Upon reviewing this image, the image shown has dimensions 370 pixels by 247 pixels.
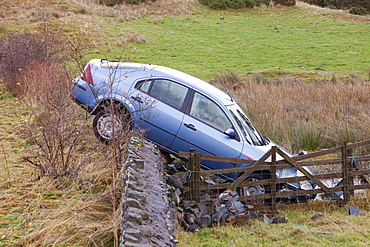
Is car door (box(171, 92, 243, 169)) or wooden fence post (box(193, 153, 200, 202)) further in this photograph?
car door (box(171, 92, 243, 169))

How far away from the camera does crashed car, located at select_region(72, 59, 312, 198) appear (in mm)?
8227

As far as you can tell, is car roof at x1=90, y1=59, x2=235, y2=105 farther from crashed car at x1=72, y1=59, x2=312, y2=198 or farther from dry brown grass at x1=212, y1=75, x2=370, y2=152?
dry brown grass at x1=212, y1=75, x2=370, y2=152

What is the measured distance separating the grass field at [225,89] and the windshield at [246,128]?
147 cm

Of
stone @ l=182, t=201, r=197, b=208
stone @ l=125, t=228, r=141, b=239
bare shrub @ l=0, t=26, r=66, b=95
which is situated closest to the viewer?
stone @ l=125, t=228, r=141, b=239

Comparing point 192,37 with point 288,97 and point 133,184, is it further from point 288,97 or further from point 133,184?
point 133,184

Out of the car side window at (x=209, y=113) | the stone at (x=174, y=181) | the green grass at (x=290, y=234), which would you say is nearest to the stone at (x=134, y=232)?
the green grass at (x=290, y=234)

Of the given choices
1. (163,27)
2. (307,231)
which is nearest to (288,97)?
(307,231)

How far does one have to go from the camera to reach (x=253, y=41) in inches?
1323

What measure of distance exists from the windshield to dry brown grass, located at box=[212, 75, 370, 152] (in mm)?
3797

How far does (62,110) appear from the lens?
661 centimetres

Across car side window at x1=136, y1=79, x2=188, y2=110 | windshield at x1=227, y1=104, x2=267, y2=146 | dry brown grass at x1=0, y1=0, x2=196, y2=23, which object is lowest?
windshield at x1=227, y1=104, x2=267, y2=146

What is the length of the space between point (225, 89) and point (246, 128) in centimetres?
945

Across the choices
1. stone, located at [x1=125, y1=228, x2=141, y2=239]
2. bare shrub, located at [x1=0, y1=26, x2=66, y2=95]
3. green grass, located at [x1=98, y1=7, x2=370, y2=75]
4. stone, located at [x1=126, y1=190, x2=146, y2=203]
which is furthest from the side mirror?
green grass, located at [x1=98, y1=7, x2=370, y2=75]

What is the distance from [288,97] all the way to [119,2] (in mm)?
30438
